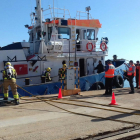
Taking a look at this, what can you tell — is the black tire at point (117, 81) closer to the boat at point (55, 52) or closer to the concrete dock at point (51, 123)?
the boat at point (55, 52)

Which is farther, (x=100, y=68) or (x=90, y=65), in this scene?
(x=90, y=65)

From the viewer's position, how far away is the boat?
29.4 feet

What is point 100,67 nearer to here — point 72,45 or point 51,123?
point 72,45

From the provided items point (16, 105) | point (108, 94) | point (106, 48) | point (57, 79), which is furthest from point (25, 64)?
point (106, 48)

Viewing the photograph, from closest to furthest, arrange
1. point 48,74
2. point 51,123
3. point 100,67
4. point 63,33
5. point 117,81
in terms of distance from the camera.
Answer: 1. point 51,123
2. point 48,74
3. point 63,33
4. point 100,67
5. point 117,81

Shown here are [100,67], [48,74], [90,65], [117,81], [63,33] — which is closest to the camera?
[48,74]

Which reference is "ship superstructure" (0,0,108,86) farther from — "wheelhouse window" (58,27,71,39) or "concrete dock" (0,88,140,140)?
"concrete dock" (0,88,140,140)

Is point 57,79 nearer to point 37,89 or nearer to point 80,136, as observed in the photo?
point 37,89

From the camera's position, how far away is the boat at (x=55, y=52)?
8953 millimetres

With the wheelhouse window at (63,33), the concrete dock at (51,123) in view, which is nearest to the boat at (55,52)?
the wheelhouse window at (63,33)

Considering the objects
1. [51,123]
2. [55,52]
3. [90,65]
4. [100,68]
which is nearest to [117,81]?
[100,68]

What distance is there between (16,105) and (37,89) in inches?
98.1

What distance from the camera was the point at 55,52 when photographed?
34.4ft

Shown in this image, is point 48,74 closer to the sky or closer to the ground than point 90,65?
closer to the ground
